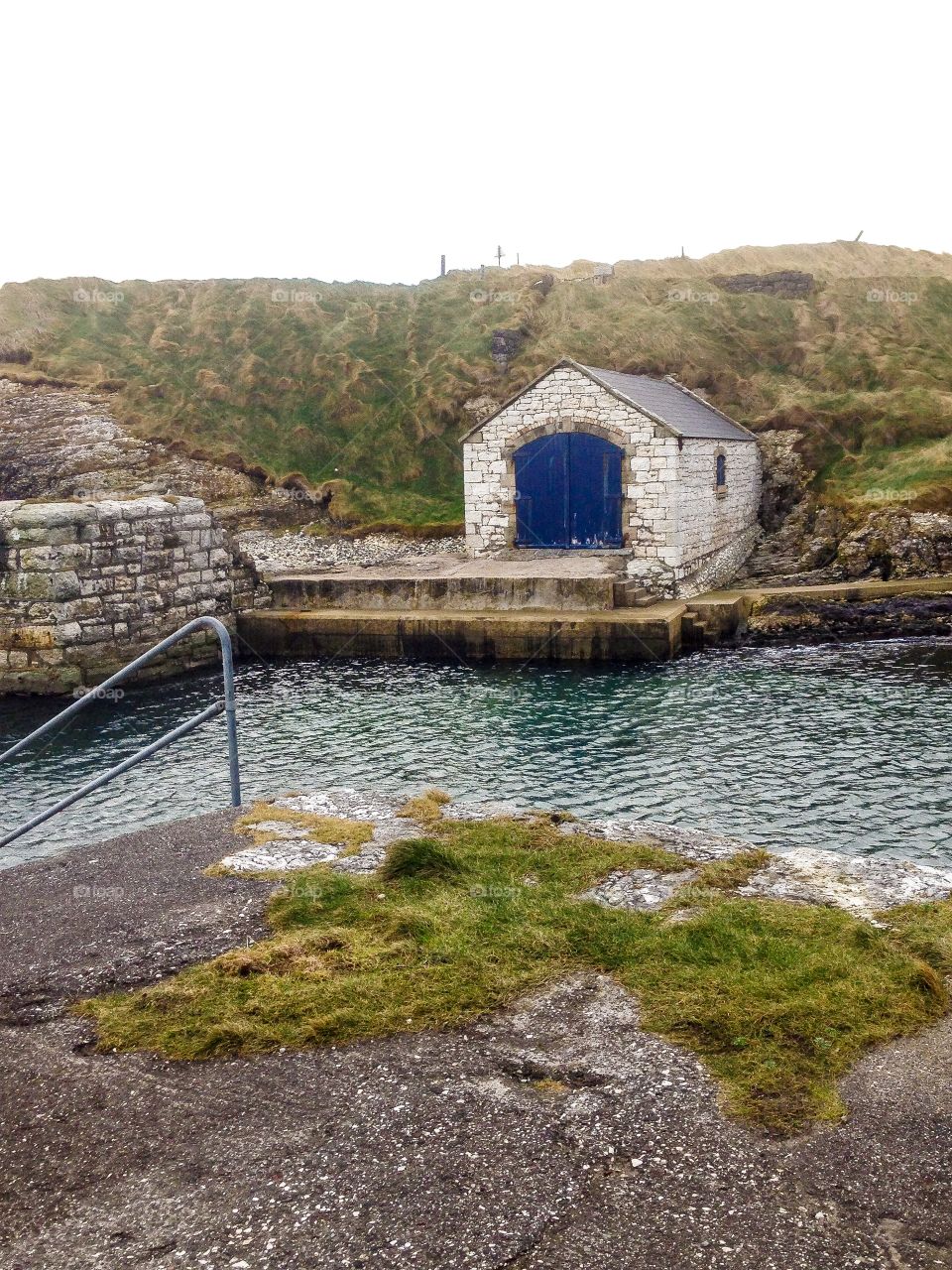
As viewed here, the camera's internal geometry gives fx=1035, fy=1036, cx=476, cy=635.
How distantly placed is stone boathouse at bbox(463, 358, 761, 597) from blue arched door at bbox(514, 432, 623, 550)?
3 cm

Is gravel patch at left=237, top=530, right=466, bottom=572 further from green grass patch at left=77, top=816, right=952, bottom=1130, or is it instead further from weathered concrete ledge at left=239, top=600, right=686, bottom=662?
green grass patch at left=77, top=816, right=952, bottom=1130

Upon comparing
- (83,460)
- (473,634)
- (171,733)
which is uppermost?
(83,460)

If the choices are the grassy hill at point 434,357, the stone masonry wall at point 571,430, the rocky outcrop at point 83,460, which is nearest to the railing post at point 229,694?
the stone masonry wall at point 571,430

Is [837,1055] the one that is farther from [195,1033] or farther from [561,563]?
[561,563]

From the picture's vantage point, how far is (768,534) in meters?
32.1

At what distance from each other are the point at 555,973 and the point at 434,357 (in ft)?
120

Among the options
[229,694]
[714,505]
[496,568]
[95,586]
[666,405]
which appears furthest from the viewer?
[666,405]

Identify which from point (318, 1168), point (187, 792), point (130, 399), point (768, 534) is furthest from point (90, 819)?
point (130, 399)

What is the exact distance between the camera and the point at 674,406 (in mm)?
29172

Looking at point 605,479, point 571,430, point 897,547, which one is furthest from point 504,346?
point 897,547

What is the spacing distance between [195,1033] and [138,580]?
19171 mm

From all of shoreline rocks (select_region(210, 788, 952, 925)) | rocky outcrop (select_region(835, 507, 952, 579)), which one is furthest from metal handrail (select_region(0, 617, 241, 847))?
rocky outcrop (select_region(835, 507, 952, 579))

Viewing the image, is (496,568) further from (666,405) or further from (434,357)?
(434,357)

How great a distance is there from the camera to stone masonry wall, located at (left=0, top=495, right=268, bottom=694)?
2152 cm
